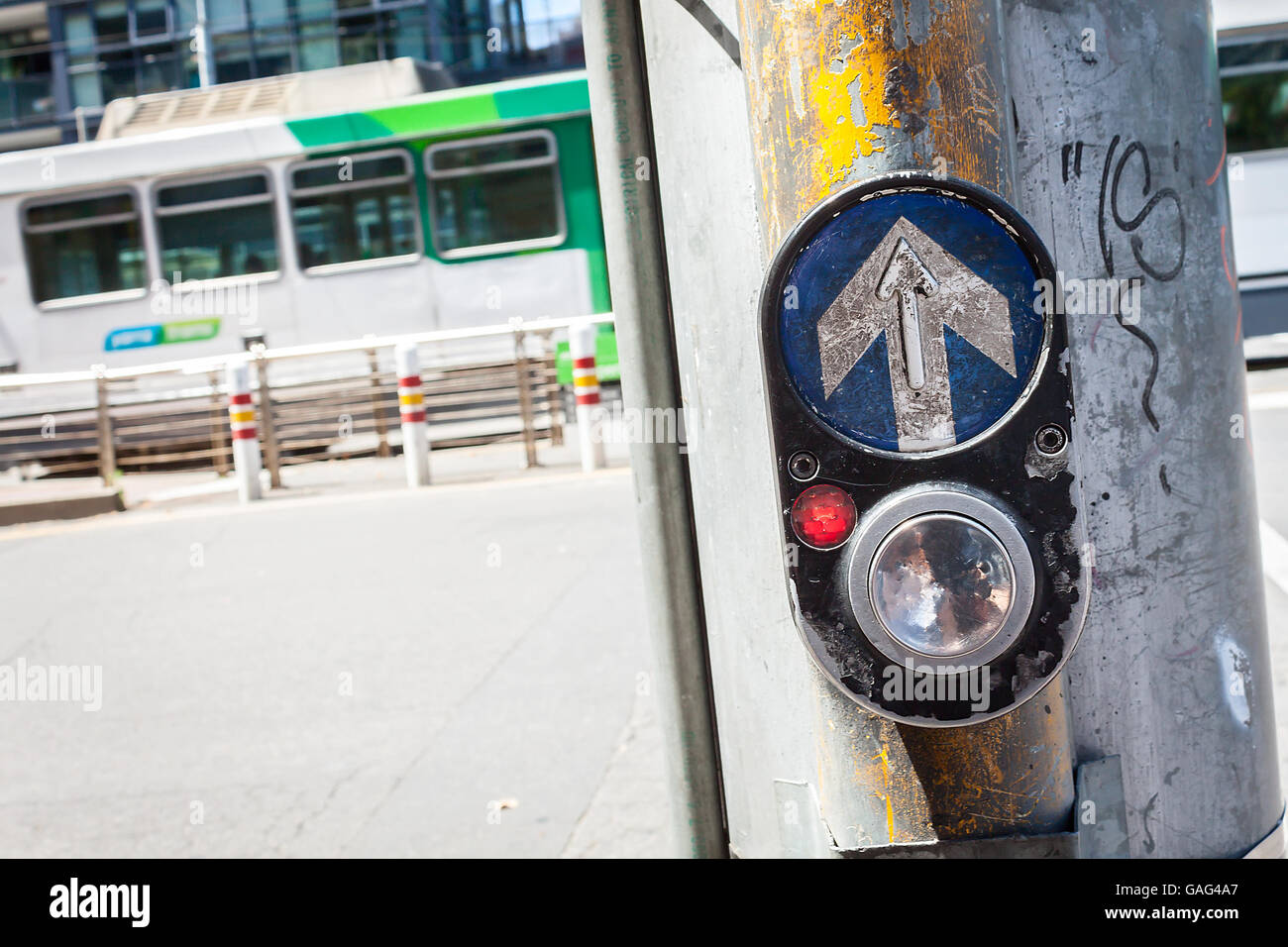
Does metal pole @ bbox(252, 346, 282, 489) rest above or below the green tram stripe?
below

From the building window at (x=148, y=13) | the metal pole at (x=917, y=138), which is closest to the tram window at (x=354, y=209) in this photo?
the metal pole at (x=917, y=138)

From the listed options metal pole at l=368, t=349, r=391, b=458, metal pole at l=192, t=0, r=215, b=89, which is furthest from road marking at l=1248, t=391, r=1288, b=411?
metal pole at l=192, t=0, r=215, b=89

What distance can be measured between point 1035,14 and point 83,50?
34600mm

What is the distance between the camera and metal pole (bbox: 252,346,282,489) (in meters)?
11.3

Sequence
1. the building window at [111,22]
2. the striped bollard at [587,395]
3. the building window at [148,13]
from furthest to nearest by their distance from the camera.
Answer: the building window at [111,22] → the building window at [148,13] → the striped bollard at [587,395]

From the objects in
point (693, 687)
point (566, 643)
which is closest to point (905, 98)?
point (693, 687)

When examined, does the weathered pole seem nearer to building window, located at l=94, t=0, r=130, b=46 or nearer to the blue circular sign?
the blue circular sign

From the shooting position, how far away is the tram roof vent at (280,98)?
1324cm

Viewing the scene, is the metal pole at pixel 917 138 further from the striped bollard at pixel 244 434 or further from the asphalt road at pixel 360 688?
the striped bollard at pixel 244 434

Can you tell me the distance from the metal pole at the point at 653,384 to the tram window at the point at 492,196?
37.8ft

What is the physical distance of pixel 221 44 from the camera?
29.9 metres

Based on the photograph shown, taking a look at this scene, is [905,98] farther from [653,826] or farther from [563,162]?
[563,162]

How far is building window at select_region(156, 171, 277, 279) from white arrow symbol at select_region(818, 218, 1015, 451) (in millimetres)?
13260

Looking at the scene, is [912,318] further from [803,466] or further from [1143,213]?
[1143,213]
